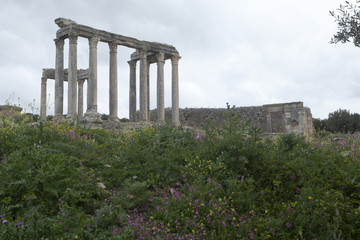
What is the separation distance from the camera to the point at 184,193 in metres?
6.29

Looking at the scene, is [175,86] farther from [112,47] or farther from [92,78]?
[92,78]

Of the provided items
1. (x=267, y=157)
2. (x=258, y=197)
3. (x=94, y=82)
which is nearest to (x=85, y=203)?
(x=258, y=197)

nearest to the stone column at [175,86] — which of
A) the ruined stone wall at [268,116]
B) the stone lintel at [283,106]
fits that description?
the ruined stone wall at [268,116]

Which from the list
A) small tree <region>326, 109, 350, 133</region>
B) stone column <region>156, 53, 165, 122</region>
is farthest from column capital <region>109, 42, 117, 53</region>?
small tree <region>326, 109, 350, 133</region>

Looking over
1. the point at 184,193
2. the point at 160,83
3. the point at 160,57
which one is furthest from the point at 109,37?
the point at 184,193

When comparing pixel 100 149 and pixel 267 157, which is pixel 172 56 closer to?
pixel 100 149

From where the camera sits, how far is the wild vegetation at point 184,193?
5.17 metres

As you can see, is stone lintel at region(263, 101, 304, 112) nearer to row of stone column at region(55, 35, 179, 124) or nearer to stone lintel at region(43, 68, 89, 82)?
row of stone column at region(55, 35, 179, 124)

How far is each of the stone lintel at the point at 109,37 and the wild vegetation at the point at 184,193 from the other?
16.1 m

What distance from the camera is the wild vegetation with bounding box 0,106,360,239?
5168 millimetres

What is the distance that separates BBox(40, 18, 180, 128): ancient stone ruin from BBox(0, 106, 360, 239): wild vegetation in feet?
43.0

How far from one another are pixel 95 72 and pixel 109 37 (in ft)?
9.61

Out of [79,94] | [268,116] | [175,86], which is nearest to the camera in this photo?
[175,86]

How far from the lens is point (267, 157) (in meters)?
7.10
